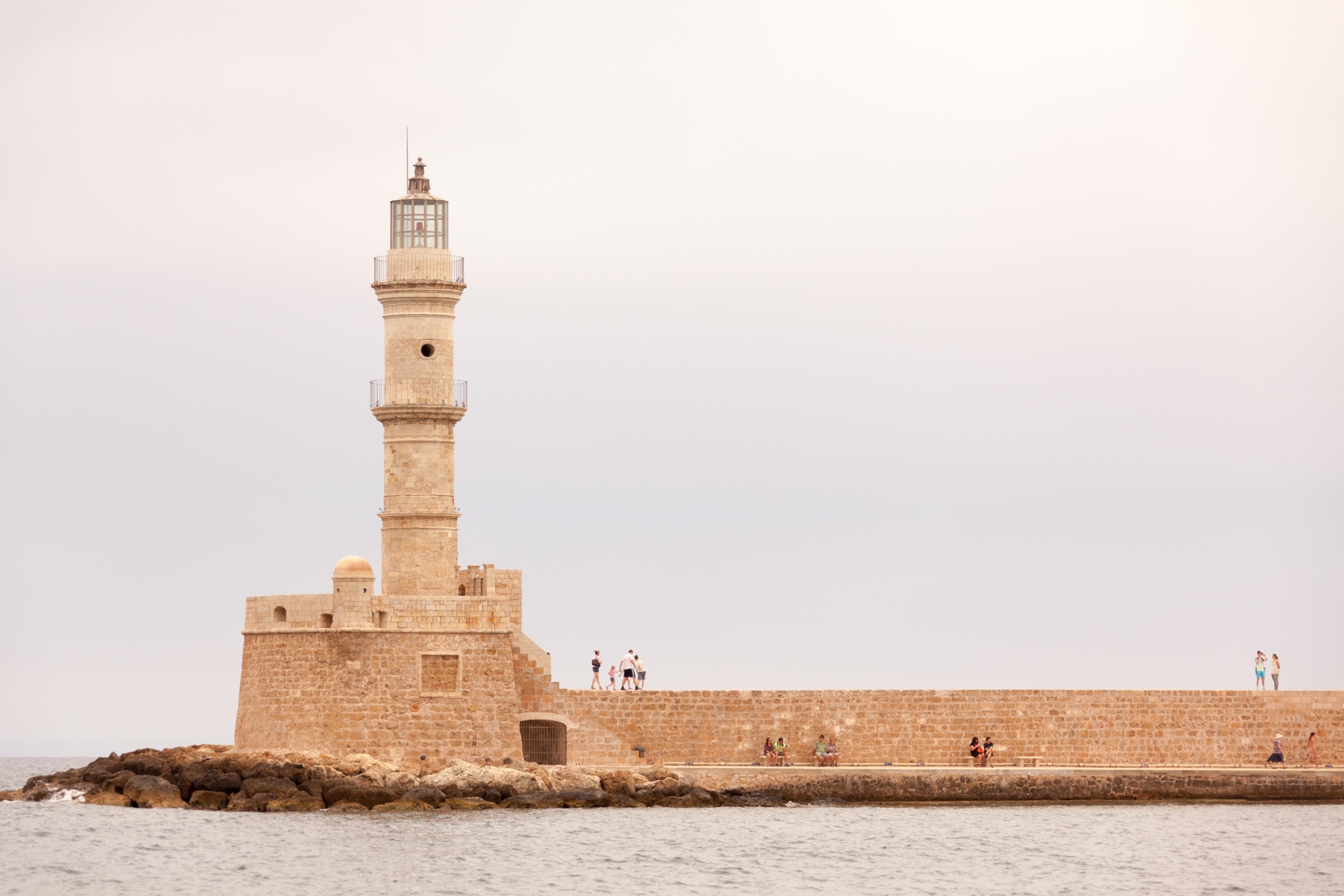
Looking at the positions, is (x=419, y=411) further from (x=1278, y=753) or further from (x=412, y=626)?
(x=1278, y=753)

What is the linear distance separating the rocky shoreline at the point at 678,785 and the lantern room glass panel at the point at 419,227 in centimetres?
870

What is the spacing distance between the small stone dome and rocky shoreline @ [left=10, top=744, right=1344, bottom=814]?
9.35ft

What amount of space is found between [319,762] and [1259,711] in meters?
14.8

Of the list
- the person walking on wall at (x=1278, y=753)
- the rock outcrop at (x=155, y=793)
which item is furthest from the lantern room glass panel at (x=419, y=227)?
the person walking on wall at (x=1278, y=753)

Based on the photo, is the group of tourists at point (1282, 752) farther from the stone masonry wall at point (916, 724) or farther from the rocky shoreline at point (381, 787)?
the rocky shoreline at point (381, 787)

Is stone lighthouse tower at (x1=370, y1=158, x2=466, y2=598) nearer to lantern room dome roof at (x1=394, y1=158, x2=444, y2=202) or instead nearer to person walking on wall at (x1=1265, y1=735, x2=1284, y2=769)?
lantern room dome roof at (x1=394, y1=158, x2=444, y2=202)

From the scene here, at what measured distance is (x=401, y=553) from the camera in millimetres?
34938

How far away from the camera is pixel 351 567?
110 ft

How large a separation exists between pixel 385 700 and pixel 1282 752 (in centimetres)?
1416

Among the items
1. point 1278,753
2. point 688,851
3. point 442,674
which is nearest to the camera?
point 688,851

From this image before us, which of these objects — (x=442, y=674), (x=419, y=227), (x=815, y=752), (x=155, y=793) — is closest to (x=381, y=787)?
(x=442, y=674)

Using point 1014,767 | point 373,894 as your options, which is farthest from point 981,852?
point 373,894

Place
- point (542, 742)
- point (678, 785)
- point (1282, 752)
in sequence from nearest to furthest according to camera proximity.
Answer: point (678, 785)
point (1282, 752)
point (542, 742)

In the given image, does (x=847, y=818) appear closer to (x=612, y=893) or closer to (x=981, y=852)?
(x=981, y=852)
